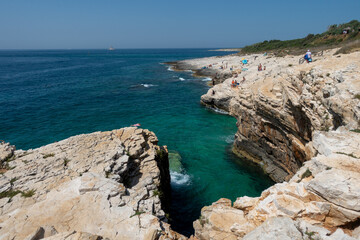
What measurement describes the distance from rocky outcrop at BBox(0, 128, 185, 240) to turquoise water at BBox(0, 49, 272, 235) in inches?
230

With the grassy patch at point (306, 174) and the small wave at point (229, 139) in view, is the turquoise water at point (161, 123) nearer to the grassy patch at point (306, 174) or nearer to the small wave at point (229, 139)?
the small wave at point (229, 139)

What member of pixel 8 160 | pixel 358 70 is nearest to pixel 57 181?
pixel 8 160

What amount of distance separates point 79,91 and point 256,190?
51.6m

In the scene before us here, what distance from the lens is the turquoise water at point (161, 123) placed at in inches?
761

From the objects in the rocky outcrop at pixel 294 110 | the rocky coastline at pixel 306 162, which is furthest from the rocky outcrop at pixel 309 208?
the rocky outcrop at pixel 294 110

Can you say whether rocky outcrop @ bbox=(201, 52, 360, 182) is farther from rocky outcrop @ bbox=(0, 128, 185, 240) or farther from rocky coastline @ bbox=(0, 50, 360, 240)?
rocky outcrop @ bbox=(0, 128, 185, 240)

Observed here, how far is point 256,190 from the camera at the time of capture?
18.8 meters

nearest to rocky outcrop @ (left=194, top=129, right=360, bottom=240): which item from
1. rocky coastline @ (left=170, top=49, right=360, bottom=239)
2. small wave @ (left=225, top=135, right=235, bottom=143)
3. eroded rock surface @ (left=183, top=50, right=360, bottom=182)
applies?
rocky coastline @ (left=170, top=49, right=360, bottom=239)

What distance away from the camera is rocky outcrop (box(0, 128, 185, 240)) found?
833cm

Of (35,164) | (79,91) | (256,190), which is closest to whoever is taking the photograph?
(35,164)

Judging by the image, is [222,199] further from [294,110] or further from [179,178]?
[179,178]

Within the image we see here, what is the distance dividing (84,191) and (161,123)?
24.9 m

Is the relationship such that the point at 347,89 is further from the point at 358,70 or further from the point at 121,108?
the point at 121,108

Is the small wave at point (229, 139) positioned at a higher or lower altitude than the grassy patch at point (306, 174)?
lower
